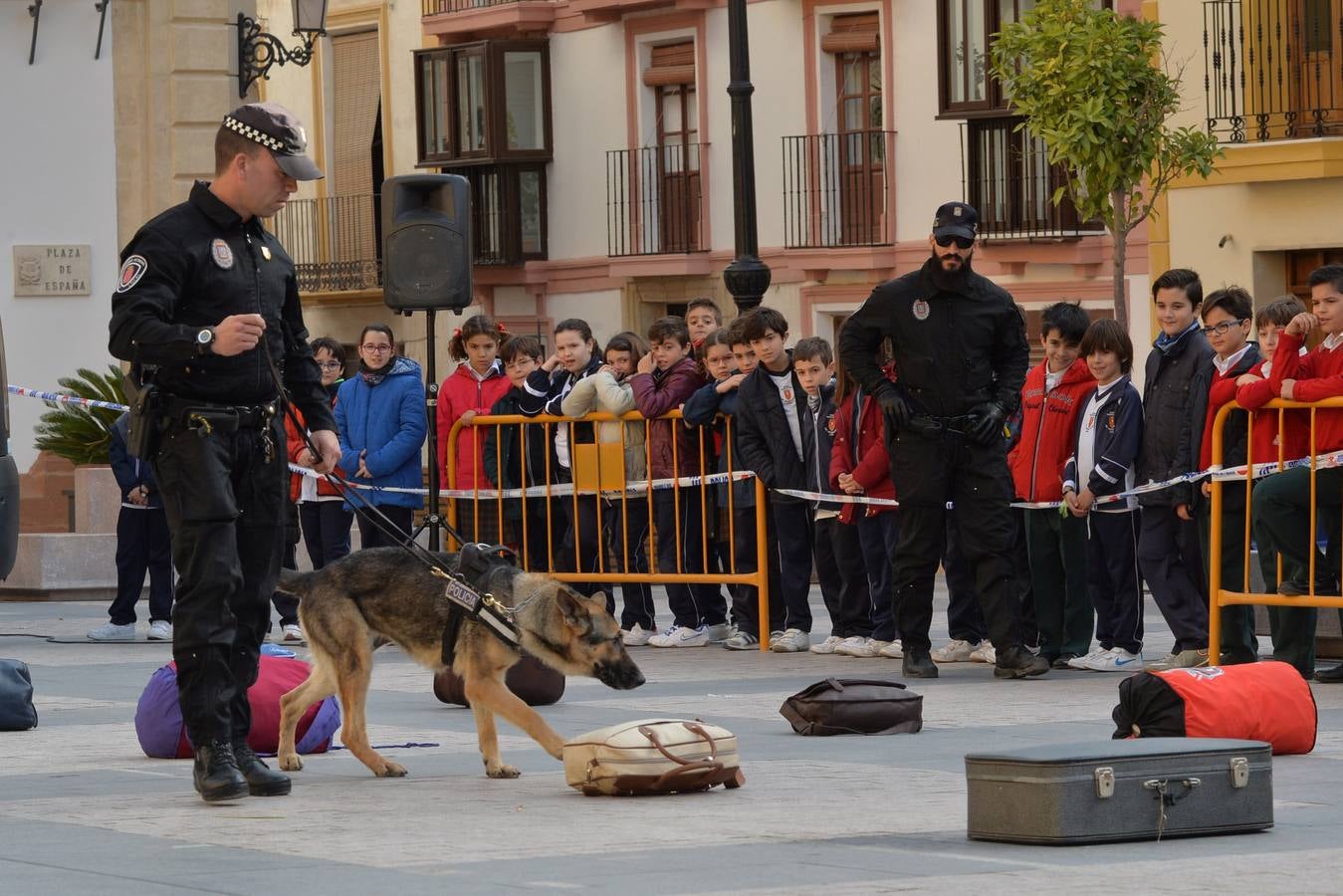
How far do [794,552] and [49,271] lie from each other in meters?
11.7

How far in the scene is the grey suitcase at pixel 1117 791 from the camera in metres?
8.05

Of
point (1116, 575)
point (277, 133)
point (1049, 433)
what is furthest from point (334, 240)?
point (277, 133)

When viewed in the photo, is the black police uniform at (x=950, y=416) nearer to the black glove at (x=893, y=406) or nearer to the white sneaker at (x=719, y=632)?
the black glove at (x=893, y=406)

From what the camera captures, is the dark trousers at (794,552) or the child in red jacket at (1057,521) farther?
the dark trousers at (794,552)

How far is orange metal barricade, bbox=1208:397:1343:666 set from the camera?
42.7ft

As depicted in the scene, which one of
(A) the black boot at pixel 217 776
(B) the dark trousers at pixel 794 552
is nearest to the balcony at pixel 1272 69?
(B) the dark trousers at pixel 794 552

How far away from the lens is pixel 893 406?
1359cm

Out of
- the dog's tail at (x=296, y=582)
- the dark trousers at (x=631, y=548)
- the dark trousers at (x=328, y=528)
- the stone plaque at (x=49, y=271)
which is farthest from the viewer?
the stone plaque at (x=49, y=271)

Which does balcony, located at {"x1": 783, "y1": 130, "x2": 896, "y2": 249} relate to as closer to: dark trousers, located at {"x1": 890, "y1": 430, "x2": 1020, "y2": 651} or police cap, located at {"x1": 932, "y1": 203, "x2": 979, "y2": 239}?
police cap, located at {"x1": 932, "y1": 203, "x2": 979, "y2": 239}

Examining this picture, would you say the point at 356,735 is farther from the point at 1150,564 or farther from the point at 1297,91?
the point at 1297,91

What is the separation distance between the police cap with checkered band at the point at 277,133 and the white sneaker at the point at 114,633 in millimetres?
8812

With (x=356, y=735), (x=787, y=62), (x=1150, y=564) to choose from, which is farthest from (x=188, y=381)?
(x=787, y=62)

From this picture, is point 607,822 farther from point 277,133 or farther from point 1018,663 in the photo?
point 1018,663

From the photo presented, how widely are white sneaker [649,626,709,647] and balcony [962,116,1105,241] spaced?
641 inches
